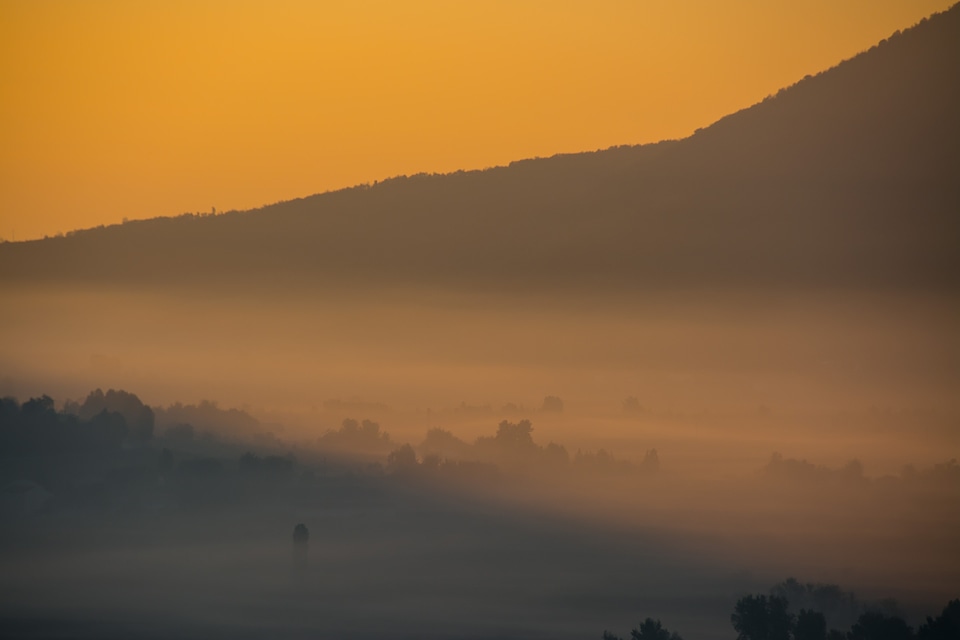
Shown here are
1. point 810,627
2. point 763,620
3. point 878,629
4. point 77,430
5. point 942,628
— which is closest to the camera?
point 942,628

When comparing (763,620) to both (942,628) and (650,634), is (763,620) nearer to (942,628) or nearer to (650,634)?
(650,634)

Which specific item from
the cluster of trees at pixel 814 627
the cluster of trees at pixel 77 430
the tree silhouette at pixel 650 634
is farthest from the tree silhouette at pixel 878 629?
the cluster of trees at pixel 77 430

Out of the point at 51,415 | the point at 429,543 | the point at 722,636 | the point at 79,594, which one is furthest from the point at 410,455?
the point at 722,636

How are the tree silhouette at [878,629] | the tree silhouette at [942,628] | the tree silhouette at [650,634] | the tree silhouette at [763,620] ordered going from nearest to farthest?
1. the tree silhouette at [942,628]
2. the tree silhouette at [878,629]
3. the tree silhouette at [650,634]
4. the tree silhouette at [763,620]

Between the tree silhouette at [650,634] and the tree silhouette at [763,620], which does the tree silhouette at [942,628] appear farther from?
the tree silhouette at [650,634]

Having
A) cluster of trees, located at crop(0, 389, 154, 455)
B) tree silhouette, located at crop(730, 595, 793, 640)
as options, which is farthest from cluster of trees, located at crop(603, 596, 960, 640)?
cluster of trees, located at crop(0, 389, 154, 455)

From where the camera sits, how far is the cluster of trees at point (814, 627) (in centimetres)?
10075

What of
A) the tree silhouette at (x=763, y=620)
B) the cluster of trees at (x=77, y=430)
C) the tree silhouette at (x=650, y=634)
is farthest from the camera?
the cluster of trees at (x=77, y=430)

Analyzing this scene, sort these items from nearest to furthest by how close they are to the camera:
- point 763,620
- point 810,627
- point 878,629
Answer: point 878,629 < point 810,627 < point 763,620

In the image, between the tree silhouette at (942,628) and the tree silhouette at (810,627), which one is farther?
the tree silhouette at (810,627)

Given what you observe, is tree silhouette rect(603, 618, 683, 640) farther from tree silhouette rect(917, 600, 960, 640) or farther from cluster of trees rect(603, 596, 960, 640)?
tree silhouette rect(917, 600, 960, 640)

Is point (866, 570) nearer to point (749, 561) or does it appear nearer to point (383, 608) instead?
point (749, 561)

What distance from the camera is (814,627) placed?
10288cm

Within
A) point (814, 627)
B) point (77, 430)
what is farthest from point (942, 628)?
point (77, 430)
